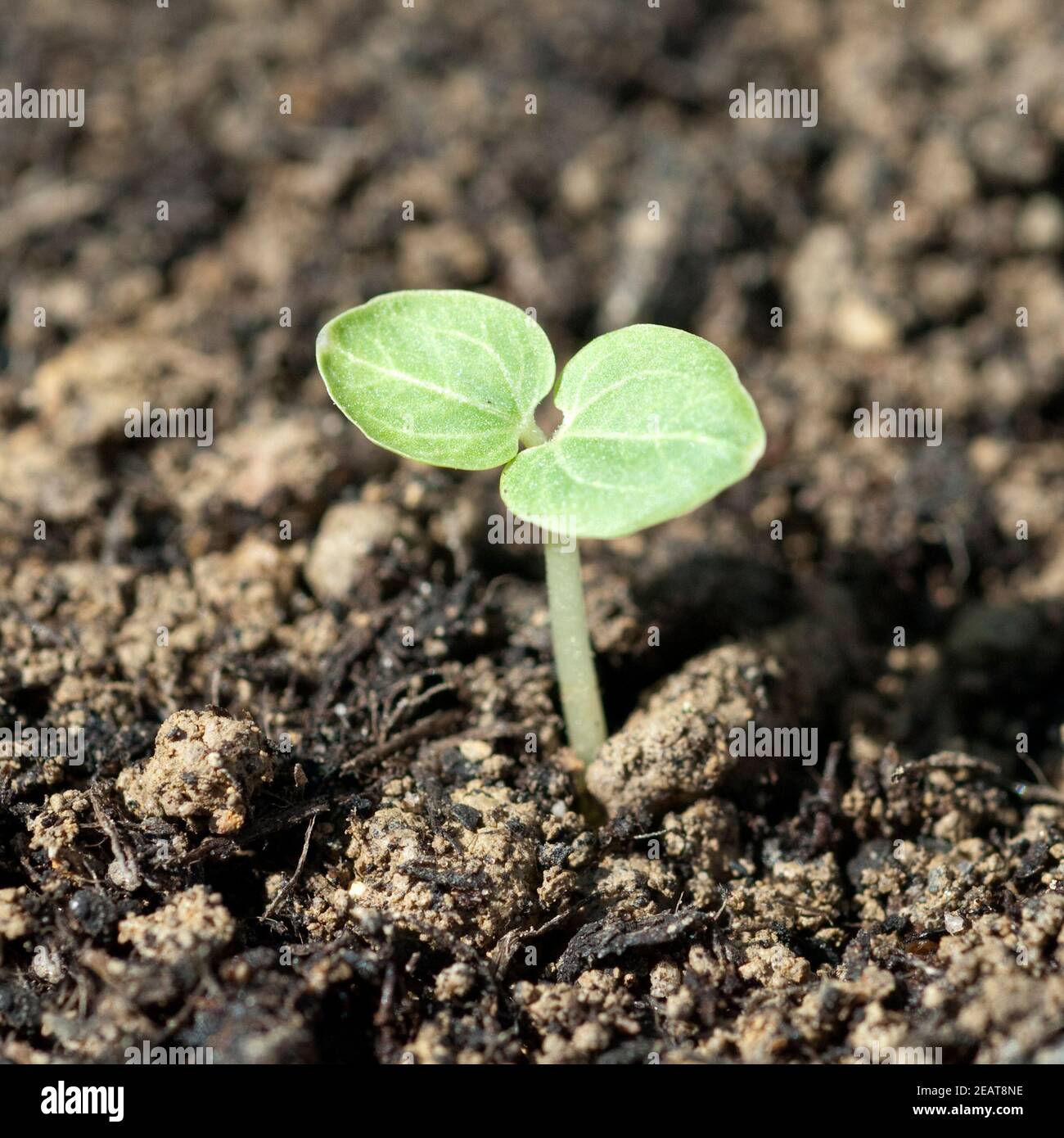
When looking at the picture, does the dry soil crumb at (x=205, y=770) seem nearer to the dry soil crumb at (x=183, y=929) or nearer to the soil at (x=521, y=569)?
the soil at (x=521, y=569)

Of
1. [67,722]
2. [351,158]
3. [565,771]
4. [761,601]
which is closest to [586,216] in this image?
[351,158]

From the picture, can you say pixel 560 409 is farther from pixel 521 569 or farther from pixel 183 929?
pixel 183 929

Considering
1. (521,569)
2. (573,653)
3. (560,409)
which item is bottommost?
(573,653)

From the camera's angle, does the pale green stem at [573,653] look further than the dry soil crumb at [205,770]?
Yes

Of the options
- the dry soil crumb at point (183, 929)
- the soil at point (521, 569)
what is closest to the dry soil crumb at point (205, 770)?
the soil at point (521, 569)

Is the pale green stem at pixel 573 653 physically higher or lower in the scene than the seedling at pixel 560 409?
lower

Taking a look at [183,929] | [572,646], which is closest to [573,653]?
[572,646]

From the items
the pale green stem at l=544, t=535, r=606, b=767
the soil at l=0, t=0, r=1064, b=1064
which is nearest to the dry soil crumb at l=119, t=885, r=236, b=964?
the soil at l=0, t=0, r=1064, b=1064
